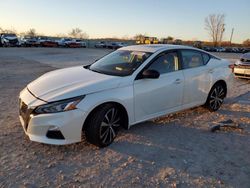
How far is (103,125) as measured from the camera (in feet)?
11.9

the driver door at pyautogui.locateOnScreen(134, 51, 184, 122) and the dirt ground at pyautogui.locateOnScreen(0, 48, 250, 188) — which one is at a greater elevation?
the driver door at pyautogui.locateOnScreen(134, 51, 184, 122)

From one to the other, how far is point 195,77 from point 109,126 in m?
2.23

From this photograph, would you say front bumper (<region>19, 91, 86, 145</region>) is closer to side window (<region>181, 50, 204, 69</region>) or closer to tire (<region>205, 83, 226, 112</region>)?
side window (<region>181, 50, 204, 69</region>)

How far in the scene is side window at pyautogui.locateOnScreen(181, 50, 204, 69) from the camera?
16.0 feet

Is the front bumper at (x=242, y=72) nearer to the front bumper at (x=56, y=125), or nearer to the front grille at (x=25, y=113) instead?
the front bumper at (x=56, y=125)

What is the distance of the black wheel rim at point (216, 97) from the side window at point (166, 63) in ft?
4.82

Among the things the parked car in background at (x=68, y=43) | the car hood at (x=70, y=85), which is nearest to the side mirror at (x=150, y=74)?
the car hood at (x=70, y=85)

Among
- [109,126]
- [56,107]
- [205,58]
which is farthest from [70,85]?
[205,58]

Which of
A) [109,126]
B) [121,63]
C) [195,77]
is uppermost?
[121,63]

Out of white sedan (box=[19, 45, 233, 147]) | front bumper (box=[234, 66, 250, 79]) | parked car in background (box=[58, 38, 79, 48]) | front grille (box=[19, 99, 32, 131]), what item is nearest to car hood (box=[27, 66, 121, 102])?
white sedan (box=[19, 45, 233, 147])

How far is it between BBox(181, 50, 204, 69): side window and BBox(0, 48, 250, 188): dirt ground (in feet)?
3.90

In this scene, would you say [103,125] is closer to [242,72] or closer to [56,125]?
[56,125]

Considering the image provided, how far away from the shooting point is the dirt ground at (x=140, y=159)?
2.89m

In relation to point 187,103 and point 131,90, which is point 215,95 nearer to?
point 187,103
